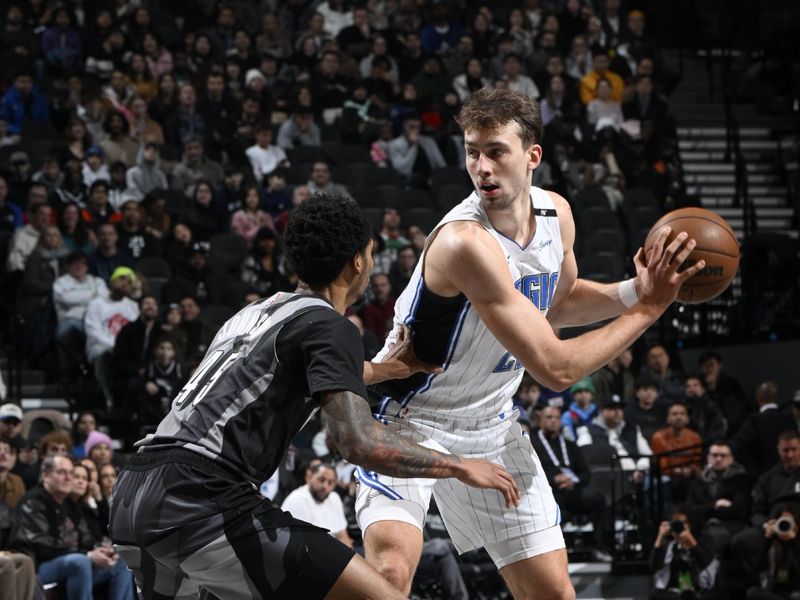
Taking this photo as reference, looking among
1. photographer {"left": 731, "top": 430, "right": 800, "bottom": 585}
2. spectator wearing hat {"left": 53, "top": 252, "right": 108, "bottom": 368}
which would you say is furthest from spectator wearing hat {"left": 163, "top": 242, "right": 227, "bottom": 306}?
photographer {"left": 731, "top": 430, "right": 800, "bottom": 585}

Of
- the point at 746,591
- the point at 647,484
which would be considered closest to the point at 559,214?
the point at 746,591

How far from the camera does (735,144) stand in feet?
53.5

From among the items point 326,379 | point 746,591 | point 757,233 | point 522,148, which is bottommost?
point 746,591

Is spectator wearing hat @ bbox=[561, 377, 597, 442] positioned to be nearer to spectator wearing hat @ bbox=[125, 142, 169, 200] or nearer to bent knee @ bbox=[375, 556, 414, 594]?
spectator wearing hat @ bbox=[125, 142, 169, 200]

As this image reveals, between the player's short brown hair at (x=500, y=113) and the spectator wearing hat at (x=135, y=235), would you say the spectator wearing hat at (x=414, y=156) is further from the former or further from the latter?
the player's short brown hair at (x=500, y=113)

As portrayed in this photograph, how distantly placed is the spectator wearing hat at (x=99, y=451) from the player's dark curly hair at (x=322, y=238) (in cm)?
656

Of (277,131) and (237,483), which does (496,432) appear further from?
(277,131)

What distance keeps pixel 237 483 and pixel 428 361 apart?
1327 mm

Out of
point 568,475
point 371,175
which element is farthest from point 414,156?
point 568,475

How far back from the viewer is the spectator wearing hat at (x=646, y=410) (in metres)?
12.3

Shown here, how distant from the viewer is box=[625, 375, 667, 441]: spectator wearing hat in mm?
12273

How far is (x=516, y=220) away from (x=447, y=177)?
10240 millimetres

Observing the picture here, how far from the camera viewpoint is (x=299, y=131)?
15469 millimetres

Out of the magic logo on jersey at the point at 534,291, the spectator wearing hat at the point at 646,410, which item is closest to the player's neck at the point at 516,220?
the magic logo on jersey at the point at 534,291
